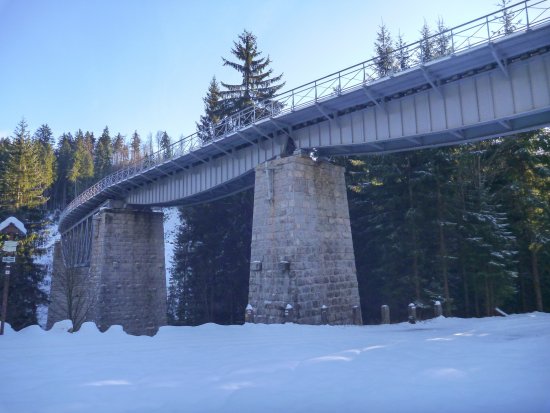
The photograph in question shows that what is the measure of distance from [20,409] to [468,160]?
28.2 metres

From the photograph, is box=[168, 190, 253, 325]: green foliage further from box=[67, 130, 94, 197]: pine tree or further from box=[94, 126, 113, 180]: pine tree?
box=[94, 126, 113, 180]: pine tree

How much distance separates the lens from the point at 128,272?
28.4m

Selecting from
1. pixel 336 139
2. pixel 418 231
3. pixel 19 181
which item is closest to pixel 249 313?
pixel 336 139

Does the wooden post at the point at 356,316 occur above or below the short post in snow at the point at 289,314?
Answer: below

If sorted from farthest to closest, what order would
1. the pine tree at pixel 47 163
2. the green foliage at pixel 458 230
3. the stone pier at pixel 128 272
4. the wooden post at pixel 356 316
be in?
the pine tree at pixel 47 163
the stone pier at pixel 128 272
the green foliage at pixel 458 230
the wooden post at pixel 356 316

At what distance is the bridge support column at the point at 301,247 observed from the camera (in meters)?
16.0

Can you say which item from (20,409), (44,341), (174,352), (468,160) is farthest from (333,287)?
(468,160)

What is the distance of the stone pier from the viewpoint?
88.5 ft

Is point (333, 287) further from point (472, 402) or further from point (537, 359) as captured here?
point (472, 402)

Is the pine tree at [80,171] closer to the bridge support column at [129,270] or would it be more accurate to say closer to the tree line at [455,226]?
the bridge support column at [129,270]

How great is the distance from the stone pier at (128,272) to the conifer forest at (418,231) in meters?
5.54

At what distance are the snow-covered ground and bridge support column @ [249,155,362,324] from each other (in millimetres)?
6642

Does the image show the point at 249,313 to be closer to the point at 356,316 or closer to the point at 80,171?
the point at 356,316

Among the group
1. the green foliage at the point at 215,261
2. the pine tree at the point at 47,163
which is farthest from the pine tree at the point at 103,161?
the green foliage at the point at 215,261
